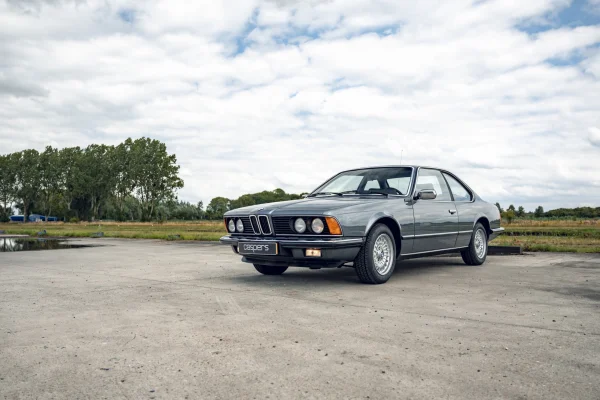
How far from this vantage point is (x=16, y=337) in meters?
3.69

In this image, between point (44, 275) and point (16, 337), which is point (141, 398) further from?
point (44, 275)

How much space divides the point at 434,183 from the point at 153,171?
6391 cm

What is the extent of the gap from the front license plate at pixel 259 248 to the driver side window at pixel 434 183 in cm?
225

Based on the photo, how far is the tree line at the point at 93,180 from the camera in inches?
2682

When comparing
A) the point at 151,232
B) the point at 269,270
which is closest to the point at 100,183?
the point at 151,232

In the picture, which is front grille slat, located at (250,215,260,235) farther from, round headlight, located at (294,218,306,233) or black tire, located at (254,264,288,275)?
black tire, located at (254,264,288,275)

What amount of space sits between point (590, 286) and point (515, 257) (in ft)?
12.2

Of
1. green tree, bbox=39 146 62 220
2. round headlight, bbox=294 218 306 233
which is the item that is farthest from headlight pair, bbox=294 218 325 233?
green tree, bbox=39 146 62 220

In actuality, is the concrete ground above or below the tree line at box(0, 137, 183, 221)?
below

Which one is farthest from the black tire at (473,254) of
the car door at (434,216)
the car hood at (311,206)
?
the car hood at (311,206)

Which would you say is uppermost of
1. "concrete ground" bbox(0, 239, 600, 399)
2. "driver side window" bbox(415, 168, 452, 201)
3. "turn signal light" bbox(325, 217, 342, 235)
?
"driver side window" bbox(415, 168, 452, 201)

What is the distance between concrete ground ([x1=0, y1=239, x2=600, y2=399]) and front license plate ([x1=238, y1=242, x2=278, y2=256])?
0.40m

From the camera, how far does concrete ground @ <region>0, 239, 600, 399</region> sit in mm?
2627

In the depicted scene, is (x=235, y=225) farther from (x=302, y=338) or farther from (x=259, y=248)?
(x=302, y=338)
